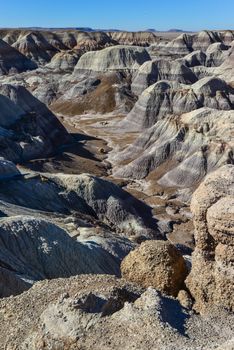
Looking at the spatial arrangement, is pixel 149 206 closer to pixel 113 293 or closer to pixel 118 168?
pixel 118 168

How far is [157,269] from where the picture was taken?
15.0 m

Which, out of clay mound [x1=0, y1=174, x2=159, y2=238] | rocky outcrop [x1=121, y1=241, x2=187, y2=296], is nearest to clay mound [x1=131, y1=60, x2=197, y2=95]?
clay mound [x1=0, y1=174, x2=159, y2=238]

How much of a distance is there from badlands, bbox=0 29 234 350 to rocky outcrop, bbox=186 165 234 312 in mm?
31

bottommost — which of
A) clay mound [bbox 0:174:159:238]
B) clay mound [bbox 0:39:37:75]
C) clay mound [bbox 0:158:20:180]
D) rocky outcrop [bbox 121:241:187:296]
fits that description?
clay mound [bbox 0:174:159:238]

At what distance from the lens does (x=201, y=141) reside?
173ft

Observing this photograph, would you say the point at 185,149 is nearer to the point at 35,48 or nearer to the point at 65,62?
the point at 65,62

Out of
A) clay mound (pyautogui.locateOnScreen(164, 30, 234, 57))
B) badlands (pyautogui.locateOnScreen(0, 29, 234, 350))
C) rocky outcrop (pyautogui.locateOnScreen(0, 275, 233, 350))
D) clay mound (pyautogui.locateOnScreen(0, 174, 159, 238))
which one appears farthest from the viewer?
clay mound (pyautogui.locateOnScreen(164, 30, 234, 57))

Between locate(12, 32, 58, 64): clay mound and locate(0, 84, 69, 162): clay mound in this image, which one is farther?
locate(12, 32, 58, 64): clay mound

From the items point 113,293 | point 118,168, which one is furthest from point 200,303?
point 118,168

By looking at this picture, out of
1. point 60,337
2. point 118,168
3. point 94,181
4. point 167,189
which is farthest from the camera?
point 118,168

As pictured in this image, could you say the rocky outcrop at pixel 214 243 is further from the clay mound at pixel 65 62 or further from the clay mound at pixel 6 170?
the clay mound at pixel 65 62

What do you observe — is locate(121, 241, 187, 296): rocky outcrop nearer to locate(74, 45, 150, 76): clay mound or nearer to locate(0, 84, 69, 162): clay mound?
locate(0, 84, 69, 162): clay mound

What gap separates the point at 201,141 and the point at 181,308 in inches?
1620

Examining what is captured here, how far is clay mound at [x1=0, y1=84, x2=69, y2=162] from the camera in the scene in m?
58.7
